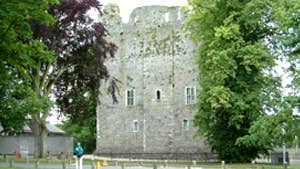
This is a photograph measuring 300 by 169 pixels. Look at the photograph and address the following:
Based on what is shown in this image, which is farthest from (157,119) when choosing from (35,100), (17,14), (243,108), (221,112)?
(17,14)

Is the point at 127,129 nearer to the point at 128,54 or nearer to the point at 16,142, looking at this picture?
the point at 128,54

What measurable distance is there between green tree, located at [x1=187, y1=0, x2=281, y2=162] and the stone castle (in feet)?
31.4

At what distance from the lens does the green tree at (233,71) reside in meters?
31.6

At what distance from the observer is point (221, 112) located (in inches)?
1334

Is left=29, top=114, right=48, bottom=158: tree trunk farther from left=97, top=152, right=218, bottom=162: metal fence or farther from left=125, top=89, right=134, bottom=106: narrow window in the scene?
left=125, top=89, right=134, bottom=106: narrow window

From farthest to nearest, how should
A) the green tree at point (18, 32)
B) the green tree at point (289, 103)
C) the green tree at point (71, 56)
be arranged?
the green tree at point (71, 56) → the green tree at point (289, 103) → the green tree at point (18, 32)

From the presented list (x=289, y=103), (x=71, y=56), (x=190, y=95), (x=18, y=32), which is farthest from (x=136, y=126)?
(x=18, y=32)

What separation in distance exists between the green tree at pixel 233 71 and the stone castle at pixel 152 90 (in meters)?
9.56

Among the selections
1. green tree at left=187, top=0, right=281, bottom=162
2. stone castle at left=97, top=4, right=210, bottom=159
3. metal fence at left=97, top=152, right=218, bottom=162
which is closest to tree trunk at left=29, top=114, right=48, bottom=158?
green tree at left=187, top=0, right=281, bottom=162

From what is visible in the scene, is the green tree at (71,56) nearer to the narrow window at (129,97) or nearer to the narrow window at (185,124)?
the narrow window at (185,124)

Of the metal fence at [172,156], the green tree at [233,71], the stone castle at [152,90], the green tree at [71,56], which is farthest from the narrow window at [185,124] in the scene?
the green tree at [71,56]

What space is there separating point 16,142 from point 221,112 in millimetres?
25289

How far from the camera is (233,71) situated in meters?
32.1

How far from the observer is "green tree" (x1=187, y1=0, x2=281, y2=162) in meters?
31.6
